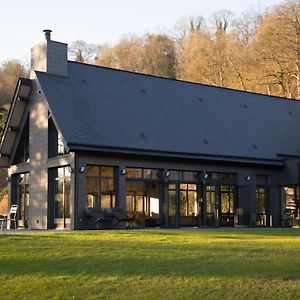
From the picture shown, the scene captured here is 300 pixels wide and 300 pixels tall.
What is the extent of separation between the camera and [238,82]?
5312 centimetres

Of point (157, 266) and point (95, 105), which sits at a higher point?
point (95, 105)

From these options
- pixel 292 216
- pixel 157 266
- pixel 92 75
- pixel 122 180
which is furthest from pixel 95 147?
pixel 157 266

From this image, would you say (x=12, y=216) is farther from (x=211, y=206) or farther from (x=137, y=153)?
(x=211, y=206)

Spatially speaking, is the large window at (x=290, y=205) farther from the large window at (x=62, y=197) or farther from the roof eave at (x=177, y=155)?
the large window at (x=62, y=197)

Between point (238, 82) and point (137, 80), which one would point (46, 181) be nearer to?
point (137, 80)

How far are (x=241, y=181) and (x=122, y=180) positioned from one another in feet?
21.0

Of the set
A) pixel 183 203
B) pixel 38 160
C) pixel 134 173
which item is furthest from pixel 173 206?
pixel 38 160

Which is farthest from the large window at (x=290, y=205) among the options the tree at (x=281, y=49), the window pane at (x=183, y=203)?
the tree at (x=281, y=49)

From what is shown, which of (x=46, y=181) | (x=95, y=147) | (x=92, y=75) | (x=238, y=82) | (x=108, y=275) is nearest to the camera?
(x=108, y=275)

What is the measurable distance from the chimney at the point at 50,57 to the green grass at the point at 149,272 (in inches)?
569

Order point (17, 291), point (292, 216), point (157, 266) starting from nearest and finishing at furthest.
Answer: point (17, 291), point (157, 266), point (292, 216)

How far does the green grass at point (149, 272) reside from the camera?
8.05m

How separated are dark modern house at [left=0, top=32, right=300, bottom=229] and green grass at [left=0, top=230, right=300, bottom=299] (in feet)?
37.9

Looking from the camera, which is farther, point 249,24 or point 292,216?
point 249,24
